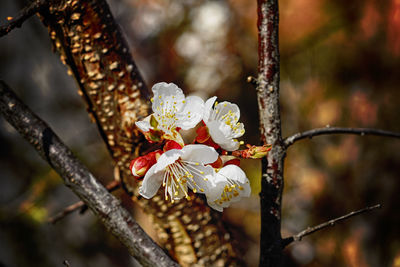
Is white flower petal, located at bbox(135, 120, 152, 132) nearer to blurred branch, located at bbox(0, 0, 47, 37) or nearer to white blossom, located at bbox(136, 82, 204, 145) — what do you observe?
white blossom, located at bbox(136, 82, 204, 145)

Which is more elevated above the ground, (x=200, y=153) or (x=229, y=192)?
(x=200, y=153)

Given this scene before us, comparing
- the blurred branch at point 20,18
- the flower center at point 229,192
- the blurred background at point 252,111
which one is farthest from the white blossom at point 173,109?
the blurred background at point 252,111

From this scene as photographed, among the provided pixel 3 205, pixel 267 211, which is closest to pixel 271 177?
pixel 267 211

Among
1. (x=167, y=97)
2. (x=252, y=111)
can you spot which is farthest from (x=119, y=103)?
(x=252, y=111)

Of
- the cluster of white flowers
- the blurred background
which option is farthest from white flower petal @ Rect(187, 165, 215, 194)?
the blurred background

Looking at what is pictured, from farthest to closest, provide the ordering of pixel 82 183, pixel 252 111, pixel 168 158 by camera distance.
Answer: pixel 252 111
pixel 82 183
pixel 168 158

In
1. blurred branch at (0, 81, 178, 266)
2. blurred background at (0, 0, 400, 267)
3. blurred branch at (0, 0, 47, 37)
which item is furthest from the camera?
blurred background at (0, 0, 400, 267)

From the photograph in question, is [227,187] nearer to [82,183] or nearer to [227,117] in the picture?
[227,117]
